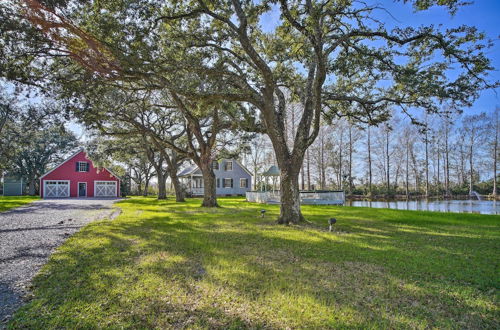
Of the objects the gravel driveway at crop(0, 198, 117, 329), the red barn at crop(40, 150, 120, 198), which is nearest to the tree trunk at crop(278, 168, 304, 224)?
the gravel driveway at crop(0, 198, 117, 329)

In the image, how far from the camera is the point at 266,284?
3764mm

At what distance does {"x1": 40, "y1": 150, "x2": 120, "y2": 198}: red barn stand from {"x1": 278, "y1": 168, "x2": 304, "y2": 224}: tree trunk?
2939 centimetres

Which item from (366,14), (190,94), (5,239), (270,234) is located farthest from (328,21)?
(5,239)

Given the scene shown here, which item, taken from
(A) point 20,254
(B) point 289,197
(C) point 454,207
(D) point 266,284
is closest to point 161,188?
(B) point 289,197

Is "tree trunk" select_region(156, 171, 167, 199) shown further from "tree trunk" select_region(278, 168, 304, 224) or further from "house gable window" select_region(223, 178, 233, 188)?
"tree trunk" select_region(278, 168, 304, 224)

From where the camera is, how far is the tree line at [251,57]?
748 cm

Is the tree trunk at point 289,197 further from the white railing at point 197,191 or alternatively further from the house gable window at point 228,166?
the house gable window at point 228,166

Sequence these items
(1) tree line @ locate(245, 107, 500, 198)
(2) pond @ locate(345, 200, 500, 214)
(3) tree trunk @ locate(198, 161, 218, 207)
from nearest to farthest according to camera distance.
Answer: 1. (3) tree trunk @ locate(198, 161, 218, 207)
2. (2) pond @ locate(345, 200, 500, 214)
3. (1) tree line @ locate(245, 107, 500, 198)

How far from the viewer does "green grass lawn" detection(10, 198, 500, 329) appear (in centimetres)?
285

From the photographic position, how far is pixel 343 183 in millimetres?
36812

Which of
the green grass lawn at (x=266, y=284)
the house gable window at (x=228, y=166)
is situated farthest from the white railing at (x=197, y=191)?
the green grass lawn at (x=266, y=284)

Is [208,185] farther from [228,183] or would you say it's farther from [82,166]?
[82,166]

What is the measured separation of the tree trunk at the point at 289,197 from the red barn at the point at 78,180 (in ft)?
96.4

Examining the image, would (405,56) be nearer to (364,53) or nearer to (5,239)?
(364,53)
